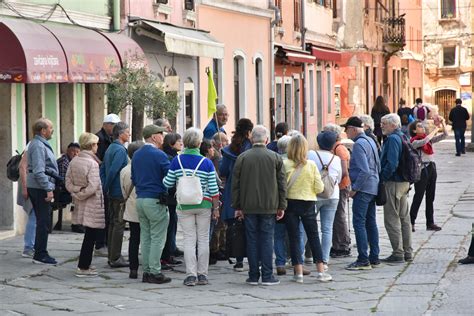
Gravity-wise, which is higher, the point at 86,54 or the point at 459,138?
the point at 86,54

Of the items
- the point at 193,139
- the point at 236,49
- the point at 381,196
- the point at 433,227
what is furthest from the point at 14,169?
the point at 236,49

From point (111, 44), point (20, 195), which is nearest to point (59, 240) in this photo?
point (20, 195)

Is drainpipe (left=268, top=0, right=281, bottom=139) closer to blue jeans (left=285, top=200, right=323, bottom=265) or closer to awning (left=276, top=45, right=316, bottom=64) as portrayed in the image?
awning (left=276, top=45, right=316, bottom=64)

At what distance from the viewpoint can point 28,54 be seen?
17.5 m

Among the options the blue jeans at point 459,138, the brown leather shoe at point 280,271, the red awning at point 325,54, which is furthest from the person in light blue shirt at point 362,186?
the blue jeans at point 459,138

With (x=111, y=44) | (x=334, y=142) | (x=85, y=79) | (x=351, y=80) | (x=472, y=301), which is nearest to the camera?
(x=472, y=301)

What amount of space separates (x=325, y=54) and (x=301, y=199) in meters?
27.8

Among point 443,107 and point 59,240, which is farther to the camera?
point 443,107

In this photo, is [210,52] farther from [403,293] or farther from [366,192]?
[403,293]

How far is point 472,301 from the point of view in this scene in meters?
12.7

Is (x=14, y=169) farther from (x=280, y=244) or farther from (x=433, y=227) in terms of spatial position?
(x=433, y=227)

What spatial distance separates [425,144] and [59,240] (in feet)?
17.3

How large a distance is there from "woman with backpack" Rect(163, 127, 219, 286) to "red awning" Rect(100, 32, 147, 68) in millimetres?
6994

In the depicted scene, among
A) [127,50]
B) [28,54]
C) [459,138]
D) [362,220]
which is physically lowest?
[362,220]
